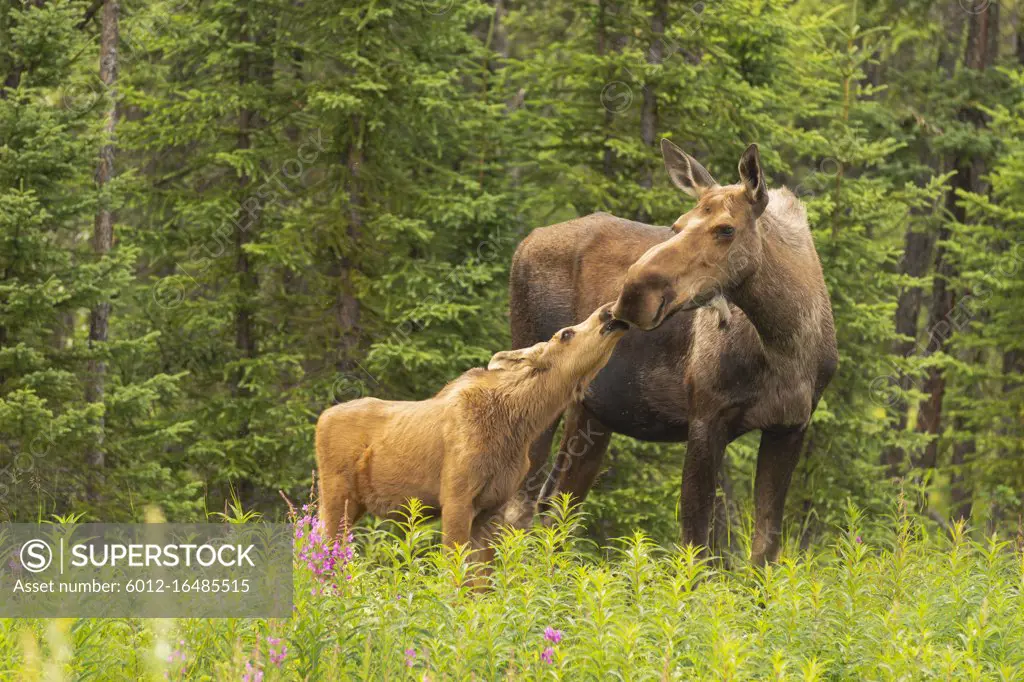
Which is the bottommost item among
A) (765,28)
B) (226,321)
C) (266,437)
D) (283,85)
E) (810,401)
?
(266,437)

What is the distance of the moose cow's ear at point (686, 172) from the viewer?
9070 millimetres

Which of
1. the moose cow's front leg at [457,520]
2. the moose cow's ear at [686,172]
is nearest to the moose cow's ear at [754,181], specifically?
the moose cow's ear at [686,172]

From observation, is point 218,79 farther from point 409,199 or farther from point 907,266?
point 907,266

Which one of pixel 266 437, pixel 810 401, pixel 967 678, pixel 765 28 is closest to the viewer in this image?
pixel 967 678

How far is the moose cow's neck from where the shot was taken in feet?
28.8

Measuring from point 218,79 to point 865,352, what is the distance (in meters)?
9.50

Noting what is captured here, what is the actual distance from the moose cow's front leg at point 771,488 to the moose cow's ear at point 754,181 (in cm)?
169

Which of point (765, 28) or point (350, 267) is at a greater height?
point (765, 28)

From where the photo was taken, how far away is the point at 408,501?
8516 millimetres

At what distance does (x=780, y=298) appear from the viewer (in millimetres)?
8883

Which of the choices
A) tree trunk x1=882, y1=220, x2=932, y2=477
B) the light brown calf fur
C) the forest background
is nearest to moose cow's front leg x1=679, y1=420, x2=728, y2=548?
the light brown calf fur

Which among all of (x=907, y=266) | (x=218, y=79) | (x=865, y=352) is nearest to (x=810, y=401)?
Answer: (x=865, y=352)

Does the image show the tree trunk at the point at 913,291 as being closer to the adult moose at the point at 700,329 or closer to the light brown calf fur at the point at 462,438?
the adult moose at the point at 700,329

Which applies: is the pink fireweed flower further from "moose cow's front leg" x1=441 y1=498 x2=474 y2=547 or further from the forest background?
the forest background
